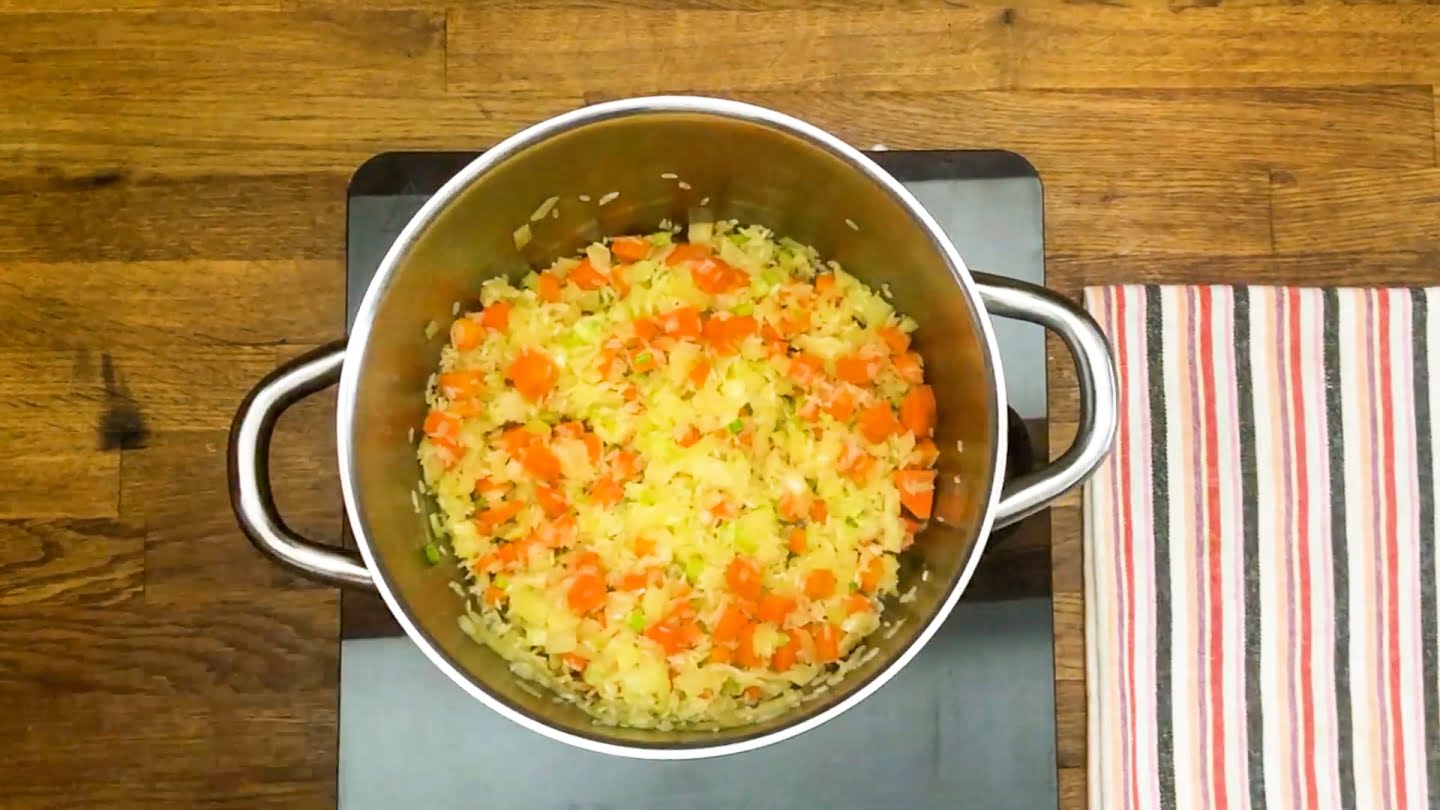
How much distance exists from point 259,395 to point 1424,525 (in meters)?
1.06

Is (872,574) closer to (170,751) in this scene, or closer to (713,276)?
(713,276)

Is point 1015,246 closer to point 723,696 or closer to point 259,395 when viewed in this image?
point 723,696

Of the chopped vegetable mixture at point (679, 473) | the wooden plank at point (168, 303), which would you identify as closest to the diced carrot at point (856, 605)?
the chopped vegetable mixture at point (679, 473)

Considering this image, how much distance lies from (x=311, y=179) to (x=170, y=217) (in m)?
0.15

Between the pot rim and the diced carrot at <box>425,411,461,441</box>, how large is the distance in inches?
5.9

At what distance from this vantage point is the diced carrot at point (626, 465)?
3.02 feet

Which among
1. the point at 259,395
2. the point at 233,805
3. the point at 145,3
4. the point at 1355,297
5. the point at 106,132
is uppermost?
the point at 145,3

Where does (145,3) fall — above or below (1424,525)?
above

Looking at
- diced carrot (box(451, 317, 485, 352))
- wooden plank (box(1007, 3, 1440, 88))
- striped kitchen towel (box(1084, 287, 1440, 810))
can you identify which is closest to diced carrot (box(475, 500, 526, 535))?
diced carrot (box(451, 317, 485, 352))

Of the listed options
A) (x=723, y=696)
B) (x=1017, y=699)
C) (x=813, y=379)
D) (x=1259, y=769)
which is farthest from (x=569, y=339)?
(x=1259, y=769)

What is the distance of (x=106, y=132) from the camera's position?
3.96 feet

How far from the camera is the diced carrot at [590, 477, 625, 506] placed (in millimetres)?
916

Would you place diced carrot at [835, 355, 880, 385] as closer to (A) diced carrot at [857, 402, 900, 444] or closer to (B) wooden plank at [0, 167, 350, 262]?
(A) diced carrot at [857, 402, 900, 444]

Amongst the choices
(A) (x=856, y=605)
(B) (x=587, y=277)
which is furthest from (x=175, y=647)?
(A) (x=856, y=605)
